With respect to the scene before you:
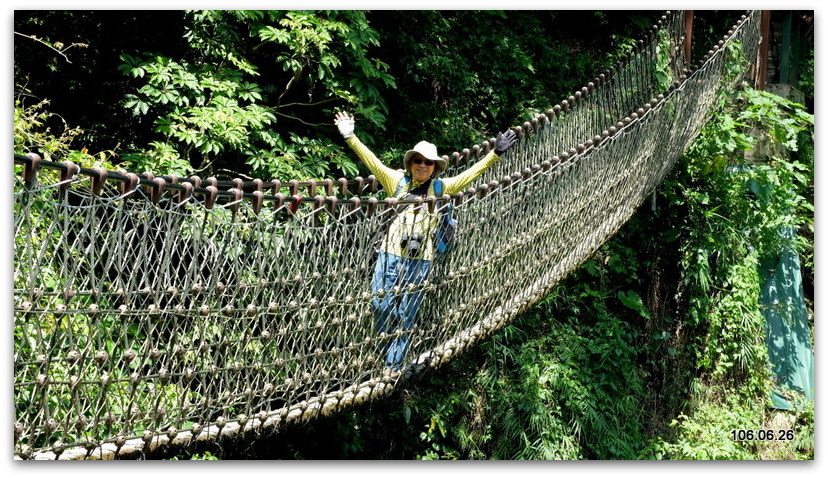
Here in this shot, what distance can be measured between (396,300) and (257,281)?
1.75 ft

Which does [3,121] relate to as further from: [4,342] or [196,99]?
[196,99]

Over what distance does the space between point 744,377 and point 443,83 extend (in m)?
2.22

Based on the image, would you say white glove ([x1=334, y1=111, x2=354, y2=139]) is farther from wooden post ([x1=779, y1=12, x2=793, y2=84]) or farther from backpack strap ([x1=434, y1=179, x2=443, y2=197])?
wooden post ([x1=779, y1=12, x2=793, y2=84])

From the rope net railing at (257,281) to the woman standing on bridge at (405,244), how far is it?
0.04 meters

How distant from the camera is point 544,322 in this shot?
536cm

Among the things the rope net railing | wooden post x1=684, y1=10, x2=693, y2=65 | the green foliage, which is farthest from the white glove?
wooden post x1=684, y1=10, x2=693, y2=65

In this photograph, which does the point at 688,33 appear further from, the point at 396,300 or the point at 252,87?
the point at 396,300

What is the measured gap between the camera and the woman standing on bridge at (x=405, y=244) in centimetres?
288

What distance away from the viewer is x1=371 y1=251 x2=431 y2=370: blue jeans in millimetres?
2898

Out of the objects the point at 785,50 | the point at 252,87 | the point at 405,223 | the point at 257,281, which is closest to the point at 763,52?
the point at 785,50

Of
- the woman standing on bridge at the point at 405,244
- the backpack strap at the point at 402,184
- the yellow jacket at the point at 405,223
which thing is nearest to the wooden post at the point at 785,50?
the woman standing on bridge at the point at 405,244

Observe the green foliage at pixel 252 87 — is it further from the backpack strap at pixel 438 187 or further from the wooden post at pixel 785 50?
the wooden post at pixel 785 50

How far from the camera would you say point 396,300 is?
296cm

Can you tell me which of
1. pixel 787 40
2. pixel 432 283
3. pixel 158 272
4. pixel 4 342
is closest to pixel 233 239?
pixel 158 272
